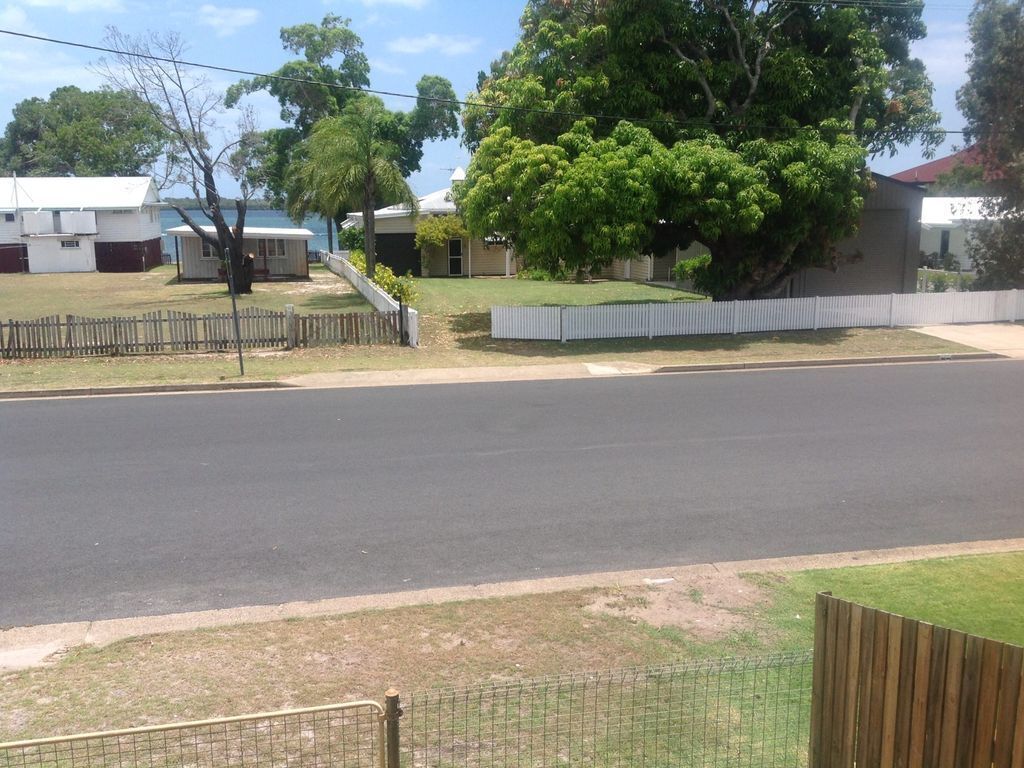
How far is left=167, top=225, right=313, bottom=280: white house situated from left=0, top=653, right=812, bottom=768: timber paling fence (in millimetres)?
41139

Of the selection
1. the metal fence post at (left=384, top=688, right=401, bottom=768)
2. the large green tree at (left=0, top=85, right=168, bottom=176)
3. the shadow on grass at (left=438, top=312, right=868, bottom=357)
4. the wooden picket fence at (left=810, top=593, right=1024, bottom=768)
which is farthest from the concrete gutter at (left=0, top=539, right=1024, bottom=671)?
the large green tree at (left=0, top=85, right=168, bottom=176)

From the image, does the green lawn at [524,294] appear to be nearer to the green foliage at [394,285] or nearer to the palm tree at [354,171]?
the green foliage at [394,285]

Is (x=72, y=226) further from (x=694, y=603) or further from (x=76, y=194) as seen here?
(x=694, y=603)

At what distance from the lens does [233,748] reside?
531 cm

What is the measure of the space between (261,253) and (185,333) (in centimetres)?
2479

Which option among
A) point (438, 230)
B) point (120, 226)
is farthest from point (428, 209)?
point (120, 226)

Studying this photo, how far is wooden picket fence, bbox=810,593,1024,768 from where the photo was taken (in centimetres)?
424

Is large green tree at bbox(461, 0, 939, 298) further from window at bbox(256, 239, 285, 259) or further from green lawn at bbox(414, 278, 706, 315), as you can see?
window at bbox(256, 239, 285, 259)

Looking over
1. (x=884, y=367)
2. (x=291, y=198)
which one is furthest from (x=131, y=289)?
(x=884, y=367)

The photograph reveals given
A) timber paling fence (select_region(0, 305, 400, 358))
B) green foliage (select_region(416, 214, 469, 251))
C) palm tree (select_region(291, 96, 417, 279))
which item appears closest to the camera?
timber paling fence (select_region(0, 305, 400, 358))

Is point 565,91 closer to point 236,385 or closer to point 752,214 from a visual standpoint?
point 752,214

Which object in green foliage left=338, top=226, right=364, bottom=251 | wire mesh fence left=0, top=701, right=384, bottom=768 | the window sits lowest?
wire mesh fence left=0, top=701, right=384, bottom=768

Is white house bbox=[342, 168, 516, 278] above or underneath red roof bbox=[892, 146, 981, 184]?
underneath

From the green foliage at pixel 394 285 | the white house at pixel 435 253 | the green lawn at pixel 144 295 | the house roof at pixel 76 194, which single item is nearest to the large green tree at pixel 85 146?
the house roof at pixel 76 194
